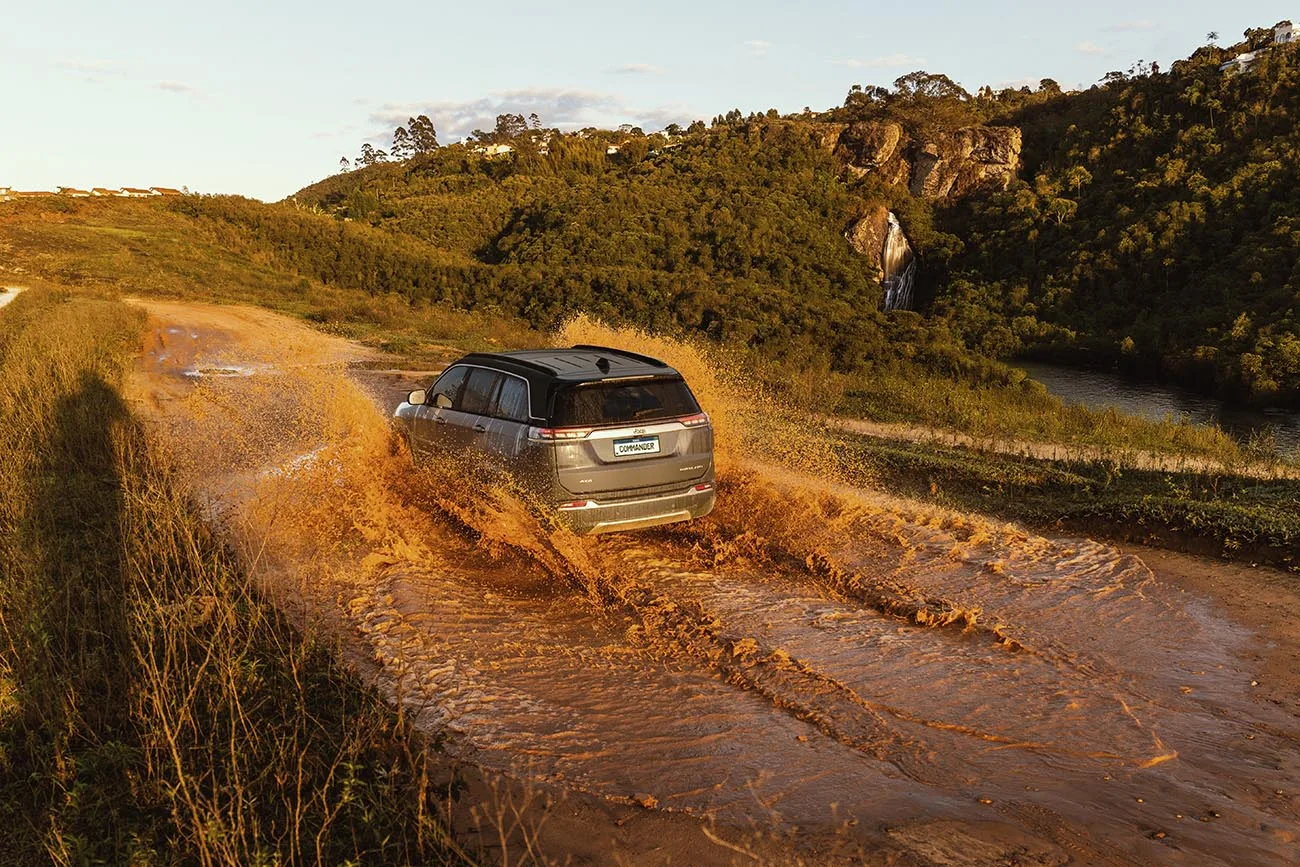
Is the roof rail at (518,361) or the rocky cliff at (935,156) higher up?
the rocky cliff at (935,156)

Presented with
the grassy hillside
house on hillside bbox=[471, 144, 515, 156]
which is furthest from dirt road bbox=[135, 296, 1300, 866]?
house on hillside bbox=[471, 144, 515, 156]

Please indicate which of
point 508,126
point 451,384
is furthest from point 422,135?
point 451,384

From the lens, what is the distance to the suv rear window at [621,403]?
24.3ft

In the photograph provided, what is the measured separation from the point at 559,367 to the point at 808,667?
3.55 meters

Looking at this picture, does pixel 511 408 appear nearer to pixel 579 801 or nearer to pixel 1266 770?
pixel 579 801

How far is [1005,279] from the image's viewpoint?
56.9 m

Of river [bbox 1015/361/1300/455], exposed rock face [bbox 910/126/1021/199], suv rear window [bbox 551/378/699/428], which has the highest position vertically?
exposed rock face [bbox 910/126/1021/199]

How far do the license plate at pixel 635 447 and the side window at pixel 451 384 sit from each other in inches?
87.8

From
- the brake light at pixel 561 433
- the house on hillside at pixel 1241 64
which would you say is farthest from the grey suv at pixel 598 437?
the house on hillside at pixel 1241 64

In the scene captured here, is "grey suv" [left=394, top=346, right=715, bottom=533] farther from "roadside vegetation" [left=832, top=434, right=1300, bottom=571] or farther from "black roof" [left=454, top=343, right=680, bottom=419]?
"roadside vegetation" [left=832, top=434, right=1300, bottom=571]

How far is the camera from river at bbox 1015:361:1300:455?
2642cm

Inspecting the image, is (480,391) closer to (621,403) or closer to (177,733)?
(621,403)

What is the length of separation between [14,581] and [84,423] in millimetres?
5544

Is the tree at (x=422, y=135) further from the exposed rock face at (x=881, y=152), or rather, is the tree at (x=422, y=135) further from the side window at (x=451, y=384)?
the side window at (x=451, y=384)
